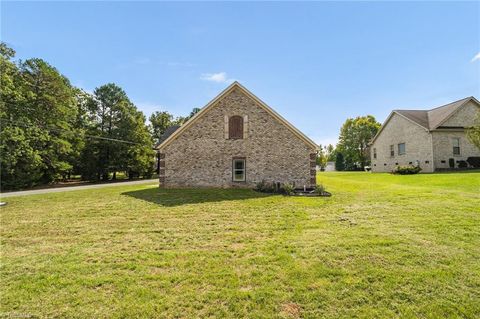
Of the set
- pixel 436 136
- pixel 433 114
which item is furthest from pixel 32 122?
pixel 433 114

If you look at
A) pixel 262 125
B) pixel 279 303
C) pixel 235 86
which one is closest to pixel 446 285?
pixel 279 303

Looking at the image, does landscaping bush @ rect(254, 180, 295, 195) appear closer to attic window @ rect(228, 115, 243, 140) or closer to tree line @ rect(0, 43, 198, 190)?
attic window @ rect(228, 115, 243, 140)

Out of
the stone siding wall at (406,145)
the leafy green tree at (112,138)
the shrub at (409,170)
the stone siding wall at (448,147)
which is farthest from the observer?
the leafy green tree at (112,138)

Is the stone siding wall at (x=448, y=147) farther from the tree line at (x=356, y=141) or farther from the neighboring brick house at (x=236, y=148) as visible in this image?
the tree line at (x=356, y=141)

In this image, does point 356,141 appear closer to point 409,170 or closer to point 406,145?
point 406,145

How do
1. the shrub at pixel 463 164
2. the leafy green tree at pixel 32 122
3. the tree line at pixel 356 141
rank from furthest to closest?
the tree line at pixel 356 141, the shrub at pixel 463 164, the leafy green tree at pixel 32 122

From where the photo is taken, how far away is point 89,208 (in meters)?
10.1

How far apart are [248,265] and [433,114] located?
31.5m

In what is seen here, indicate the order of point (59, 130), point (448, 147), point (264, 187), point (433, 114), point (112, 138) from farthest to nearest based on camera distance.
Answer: point (112, 138) → point (59, 130) → point (433, 114) → point (448, 147) → point (264, 187)

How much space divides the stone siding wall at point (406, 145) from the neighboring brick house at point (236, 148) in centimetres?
1546

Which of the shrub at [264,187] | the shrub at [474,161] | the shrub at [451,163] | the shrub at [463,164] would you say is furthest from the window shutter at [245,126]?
the shrub at [474,161]

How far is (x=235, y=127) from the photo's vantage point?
51.2 ft

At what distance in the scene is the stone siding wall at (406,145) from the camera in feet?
75.8

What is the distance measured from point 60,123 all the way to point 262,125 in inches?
1047
